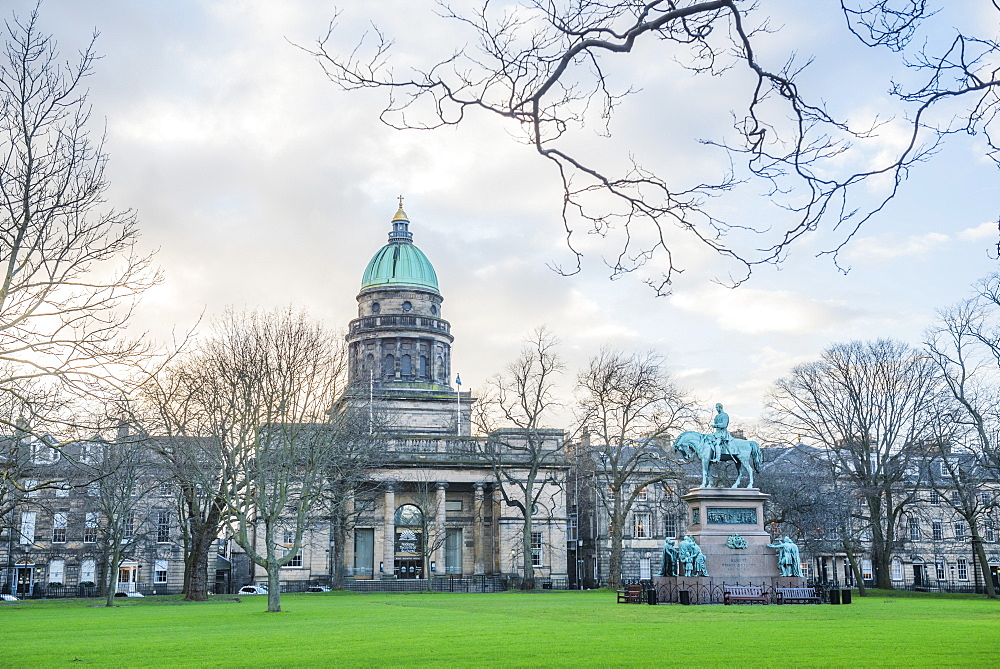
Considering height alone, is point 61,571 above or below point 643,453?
below

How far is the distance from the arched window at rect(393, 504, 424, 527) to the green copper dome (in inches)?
900

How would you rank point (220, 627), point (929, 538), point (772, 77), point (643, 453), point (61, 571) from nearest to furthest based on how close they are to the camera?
point (772, 77)
point (220, 627)
point (643, 453)
point (61, 571)
point (929, 538)

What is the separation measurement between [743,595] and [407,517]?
5393 cm

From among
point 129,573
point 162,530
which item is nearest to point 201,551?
point 162,530

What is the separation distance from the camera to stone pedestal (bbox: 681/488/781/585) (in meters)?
41.0

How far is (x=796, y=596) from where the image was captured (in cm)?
3853

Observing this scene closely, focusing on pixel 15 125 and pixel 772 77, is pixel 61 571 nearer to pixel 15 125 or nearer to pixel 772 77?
pixel 15 125

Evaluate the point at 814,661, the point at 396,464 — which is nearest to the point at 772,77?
the point at 814,661

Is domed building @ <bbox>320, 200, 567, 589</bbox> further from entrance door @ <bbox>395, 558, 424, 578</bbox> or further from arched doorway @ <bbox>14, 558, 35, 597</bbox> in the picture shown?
arched doorway @ <bbox>14, 558, 35, 597</bbox>

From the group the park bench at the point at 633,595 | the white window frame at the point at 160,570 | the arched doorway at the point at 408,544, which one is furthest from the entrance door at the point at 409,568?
the park bench at the point at 633,595

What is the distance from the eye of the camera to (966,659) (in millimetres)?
17016

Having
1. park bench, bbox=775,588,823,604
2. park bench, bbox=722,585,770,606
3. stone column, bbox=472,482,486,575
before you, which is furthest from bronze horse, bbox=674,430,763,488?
stone column, bbox=472,482,486,575

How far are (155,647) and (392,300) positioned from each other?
80221 mm

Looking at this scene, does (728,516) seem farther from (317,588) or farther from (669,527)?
(669,527)
